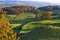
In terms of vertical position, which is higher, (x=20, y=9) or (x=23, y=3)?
(x=23, y=3)

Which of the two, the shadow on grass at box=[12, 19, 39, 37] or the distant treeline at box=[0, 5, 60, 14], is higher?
the distant treeline at box=[0, 5, 60, 14]

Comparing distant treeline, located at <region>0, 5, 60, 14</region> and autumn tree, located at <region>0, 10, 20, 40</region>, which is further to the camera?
distant treeline, located at <region>0, 5, 60, 14</region>

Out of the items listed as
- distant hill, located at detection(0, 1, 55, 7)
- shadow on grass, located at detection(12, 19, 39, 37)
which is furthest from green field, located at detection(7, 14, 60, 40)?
distant hill, located at detection(0, 1, 55, 7)

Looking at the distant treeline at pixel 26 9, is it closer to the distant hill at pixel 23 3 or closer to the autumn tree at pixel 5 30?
the distant hill at pixel 23 3

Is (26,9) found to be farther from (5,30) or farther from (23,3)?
(5,30)

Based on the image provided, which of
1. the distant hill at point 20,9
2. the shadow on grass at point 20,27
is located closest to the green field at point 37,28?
the shadow on grass at point 20,27

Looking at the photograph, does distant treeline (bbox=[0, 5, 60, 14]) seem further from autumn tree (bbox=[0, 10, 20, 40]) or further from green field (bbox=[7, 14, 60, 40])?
autumn tree (bbox=[0, 10, 20, 40])

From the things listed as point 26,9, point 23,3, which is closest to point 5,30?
point 26,9

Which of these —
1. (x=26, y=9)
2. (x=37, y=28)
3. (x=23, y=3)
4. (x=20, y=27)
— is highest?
(x=23, y=3)

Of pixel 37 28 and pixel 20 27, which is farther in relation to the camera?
pixel 37 28

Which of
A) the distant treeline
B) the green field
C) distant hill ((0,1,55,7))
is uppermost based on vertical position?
distant hill ((0,1,55,7))
